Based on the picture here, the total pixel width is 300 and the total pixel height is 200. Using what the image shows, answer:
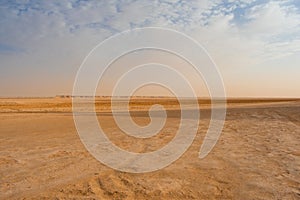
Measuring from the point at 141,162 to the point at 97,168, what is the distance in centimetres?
117

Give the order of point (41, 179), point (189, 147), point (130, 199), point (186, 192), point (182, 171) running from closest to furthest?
point (130, 199) → point (186, 192) → point (41, 179) → point (182, 171) → point (189, 147)

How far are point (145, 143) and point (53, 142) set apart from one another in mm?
3490

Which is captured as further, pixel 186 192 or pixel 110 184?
pixel 110 184

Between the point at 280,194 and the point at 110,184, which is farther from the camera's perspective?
the point at 110,184

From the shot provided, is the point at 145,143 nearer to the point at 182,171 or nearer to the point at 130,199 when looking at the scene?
the point at 182,171

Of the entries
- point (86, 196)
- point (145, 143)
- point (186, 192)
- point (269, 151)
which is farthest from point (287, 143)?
point (86, 196)

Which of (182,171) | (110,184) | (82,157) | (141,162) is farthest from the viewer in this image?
(82,157)

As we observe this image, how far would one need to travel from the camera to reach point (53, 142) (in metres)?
10.4

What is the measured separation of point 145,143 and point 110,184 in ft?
15.3

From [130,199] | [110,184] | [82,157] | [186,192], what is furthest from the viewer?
[82,157]

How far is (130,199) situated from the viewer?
4605 millimetres

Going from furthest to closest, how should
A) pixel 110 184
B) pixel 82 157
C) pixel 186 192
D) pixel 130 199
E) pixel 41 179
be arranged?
pixel 82 157, pixel 41 179, pixel 110 184, pixel 186 192, pixel 130 199

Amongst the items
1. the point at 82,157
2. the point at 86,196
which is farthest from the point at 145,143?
the point at 86,196

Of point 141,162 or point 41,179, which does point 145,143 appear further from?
point 41,179
